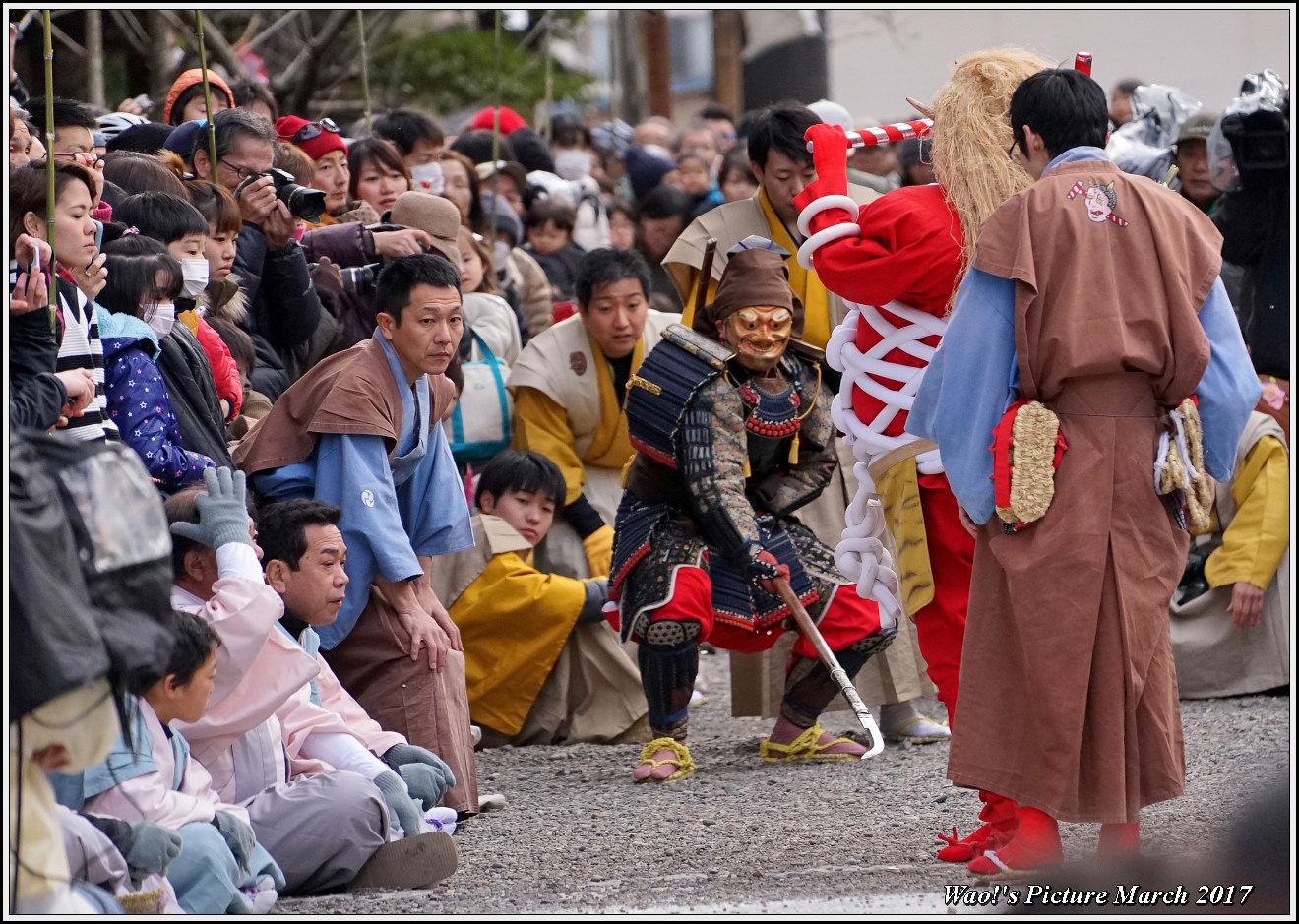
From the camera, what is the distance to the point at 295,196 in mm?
5355

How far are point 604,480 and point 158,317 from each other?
7.85ft

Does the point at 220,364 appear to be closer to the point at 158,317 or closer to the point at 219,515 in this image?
the point at 158,317

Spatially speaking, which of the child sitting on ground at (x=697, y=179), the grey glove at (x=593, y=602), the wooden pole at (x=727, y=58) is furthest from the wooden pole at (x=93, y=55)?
the wooden pole at (x=727, y=58)

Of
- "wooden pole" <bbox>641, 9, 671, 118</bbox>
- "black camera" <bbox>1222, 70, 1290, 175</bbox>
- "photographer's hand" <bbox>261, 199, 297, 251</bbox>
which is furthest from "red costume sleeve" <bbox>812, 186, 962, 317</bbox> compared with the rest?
"wooden pole" <bbox>641, 9, 671, 118</bbox>

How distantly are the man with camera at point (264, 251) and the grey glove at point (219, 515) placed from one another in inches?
60.9

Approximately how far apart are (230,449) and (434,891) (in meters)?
1.42

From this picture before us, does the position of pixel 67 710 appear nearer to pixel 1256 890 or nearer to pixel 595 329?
pixel 1256 890

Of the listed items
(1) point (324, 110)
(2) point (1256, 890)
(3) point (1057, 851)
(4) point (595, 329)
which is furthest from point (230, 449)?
(1) point (324, 110)

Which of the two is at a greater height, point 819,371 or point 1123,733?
point 819,371

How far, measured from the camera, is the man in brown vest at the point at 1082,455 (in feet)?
12.5

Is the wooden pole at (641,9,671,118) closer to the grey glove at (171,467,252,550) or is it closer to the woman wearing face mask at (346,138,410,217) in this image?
the woman wearing face mask at (346,138,410,217)

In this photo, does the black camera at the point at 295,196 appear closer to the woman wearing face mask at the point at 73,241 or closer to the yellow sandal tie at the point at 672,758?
the woman wearing face mask at the point at 73,241

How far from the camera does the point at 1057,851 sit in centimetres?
391

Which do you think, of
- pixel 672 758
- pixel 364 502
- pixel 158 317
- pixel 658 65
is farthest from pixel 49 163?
pixel 658 65
